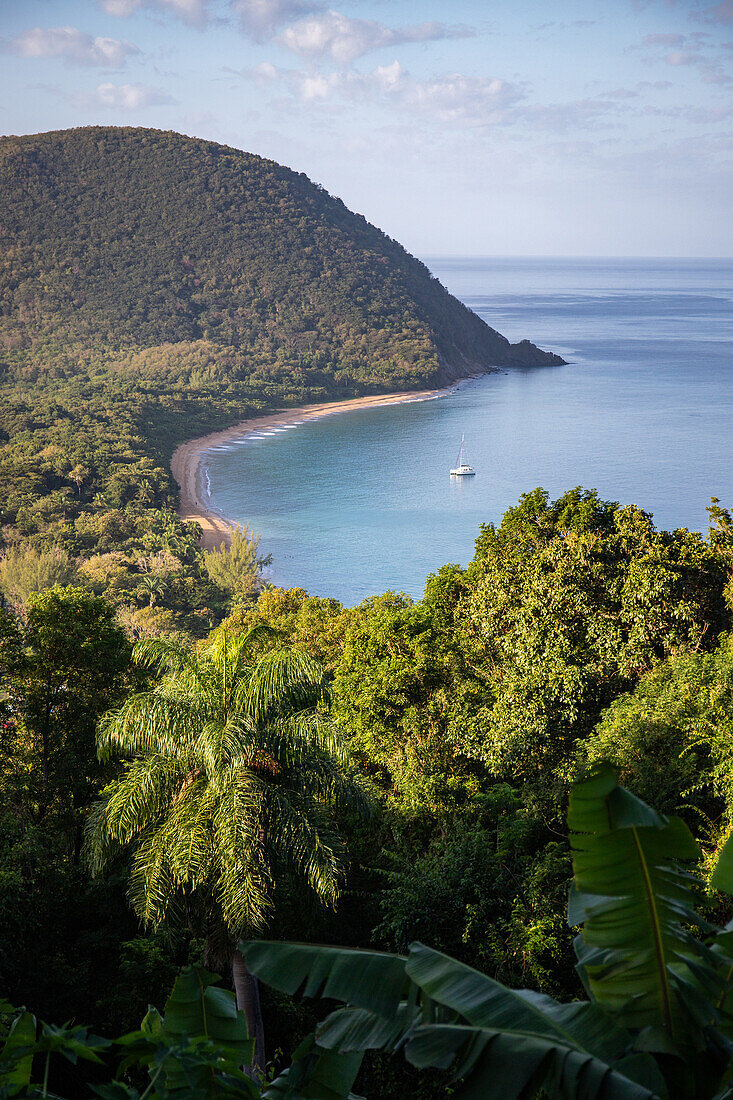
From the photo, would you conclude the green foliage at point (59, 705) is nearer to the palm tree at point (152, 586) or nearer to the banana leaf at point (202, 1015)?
the banana leaf at point (202, 1015)

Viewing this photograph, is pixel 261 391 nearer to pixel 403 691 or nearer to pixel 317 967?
pixel 403 691

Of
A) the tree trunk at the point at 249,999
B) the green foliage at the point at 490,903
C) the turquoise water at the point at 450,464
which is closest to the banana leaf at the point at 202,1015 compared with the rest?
the tree trunk at the point at 249,999

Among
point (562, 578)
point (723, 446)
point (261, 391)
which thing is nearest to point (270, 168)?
point (261, 391)

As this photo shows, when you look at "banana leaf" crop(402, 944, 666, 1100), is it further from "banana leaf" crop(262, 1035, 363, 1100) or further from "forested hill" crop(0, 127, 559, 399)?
"forested hill" crop(0, 127, 559, 399)

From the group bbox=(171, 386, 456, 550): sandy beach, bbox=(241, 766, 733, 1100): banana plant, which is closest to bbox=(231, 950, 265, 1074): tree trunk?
bbox=(241, 766, 733, 1100): banana plant

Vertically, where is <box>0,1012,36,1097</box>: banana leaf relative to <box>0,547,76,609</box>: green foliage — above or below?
above

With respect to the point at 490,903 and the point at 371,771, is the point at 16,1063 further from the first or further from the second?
the point at 371,771
